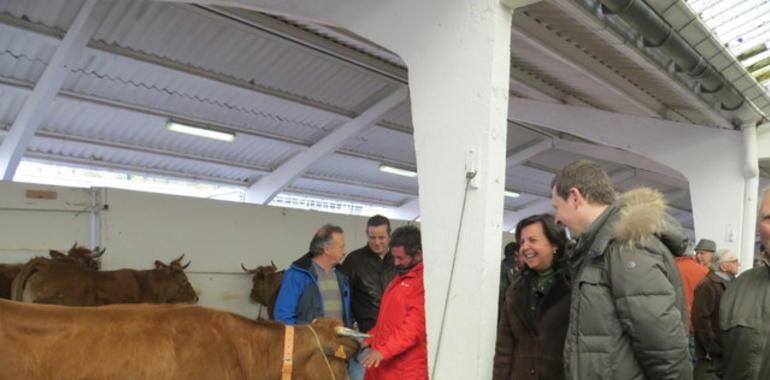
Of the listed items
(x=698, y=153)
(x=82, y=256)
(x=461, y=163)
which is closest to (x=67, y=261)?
(x=82, y=256)

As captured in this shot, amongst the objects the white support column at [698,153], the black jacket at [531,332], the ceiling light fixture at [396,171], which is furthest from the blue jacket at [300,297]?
the ceiling light fixture at [396,171]

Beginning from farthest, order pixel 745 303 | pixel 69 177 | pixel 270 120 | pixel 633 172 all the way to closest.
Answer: pixel 633 172, pixel 69 177, pixel 270 120, pixel 745 303

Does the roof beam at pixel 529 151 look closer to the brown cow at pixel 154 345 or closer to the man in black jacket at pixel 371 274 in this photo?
the man in black jacket at pixel 371 274

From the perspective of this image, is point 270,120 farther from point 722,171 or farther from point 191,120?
point 722,171

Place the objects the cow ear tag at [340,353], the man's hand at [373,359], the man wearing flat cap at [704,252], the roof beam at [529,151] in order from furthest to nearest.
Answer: the roof beam at [529,151] → the man wearing flat cap at [704,252] → the man's hand at [373,359] → the cow ear tag at [340,353]

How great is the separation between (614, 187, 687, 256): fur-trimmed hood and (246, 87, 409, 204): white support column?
23.8 ft

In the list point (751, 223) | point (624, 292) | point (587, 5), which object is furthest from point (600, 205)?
point (751, 223)

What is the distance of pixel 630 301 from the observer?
1871 mm

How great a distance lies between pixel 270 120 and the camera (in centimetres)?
972

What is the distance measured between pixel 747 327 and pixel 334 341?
64.9 inches

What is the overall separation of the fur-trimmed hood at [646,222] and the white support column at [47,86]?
5.80 meters

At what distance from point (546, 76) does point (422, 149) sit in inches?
186

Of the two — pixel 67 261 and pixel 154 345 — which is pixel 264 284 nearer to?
pixel 67 261

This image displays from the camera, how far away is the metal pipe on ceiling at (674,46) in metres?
4.01
